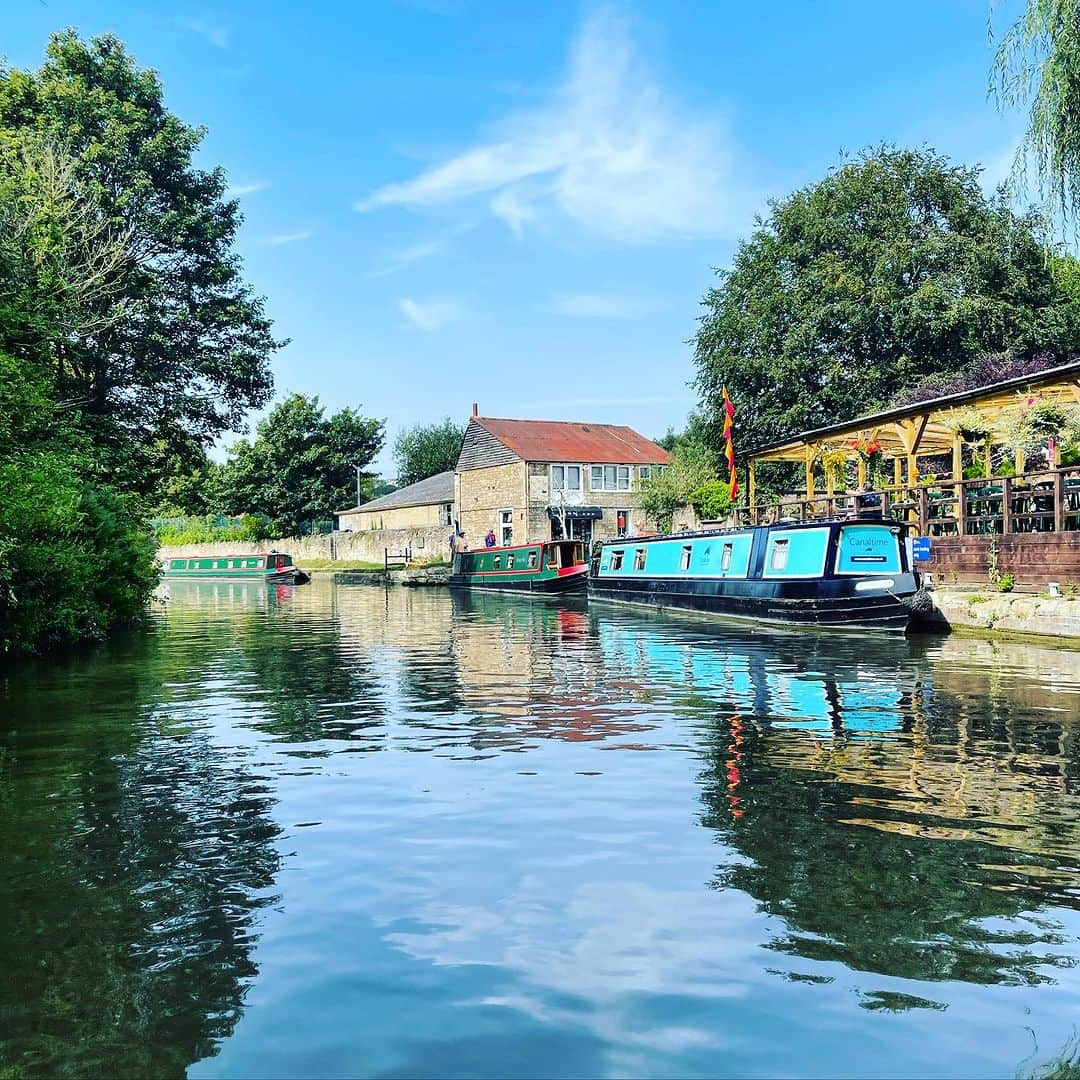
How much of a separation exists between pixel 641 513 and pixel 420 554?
456 inches

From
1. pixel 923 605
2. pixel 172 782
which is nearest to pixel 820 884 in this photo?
pixel 172 782

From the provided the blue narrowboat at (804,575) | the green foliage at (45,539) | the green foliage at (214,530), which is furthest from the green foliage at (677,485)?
the green foliage at (214,530)

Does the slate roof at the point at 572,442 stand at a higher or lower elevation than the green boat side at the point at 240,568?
higher

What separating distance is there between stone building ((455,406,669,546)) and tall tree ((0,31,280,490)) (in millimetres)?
19989

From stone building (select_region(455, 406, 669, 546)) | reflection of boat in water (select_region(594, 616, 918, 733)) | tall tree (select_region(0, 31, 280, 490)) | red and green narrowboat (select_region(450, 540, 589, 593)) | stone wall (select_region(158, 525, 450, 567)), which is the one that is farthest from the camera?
stone wall (select_region(158, 525, 450, 567))

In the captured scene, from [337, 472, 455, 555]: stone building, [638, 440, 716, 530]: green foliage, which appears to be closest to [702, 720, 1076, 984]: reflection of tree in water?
[638, 440, 716, 530]: green foliage

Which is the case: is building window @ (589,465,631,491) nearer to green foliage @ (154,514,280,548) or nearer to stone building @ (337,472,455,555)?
stone building @ (337,472,455,555)

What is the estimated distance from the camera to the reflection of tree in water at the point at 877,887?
161 inches

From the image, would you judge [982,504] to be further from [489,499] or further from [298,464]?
[298,464]

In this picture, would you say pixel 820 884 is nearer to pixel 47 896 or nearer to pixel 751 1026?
Answer: pixel 751 1026

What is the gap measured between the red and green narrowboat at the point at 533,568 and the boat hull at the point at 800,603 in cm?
843

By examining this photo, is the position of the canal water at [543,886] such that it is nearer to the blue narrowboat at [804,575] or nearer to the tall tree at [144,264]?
the blue narrowboat at [804,575]

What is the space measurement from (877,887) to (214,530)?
260 ft

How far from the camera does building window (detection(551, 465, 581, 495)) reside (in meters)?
49.1
